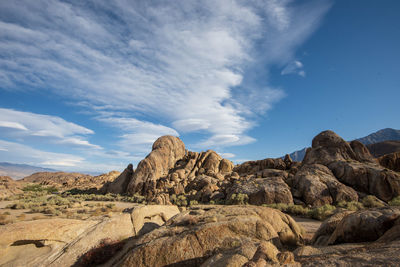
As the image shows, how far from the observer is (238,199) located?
25.9 metres

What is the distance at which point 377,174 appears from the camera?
26094mm

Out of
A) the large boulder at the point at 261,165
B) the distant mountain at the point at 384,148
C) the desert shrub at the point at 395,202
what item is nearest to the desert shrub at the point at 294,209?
the desert shrub at the point at 395,202

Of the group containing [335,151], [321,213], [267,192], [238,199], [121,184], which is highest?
[335,151]

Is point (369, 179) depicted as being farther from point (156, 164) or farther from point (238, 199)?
point (156, 164)

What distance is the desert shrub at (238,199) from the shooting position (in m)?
25.7

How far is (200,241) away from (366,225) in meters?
6.70

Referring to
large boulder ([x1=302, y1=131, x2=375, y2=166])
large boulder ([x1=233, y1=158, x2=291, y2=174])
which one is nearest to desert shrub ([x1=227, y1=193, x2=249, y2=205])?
large boulder ([x1=302, y1=131, x2=375, y2=166])

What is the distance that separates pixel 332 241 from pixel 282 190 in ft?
57.2

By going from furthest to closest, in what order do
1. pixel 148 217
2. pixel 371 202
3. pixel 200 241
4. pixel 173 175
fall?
pixel 173 175, pixel 371 202, pixel 148 217, pixel 200 241

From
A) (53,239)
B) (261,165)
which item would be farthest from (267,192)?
(261,165)

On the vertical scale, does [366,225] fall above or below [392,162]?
below

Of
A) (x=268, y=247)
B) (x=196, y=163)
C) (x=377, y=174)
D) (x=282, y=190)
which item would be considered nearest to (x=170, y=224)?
(x=268, y=247)

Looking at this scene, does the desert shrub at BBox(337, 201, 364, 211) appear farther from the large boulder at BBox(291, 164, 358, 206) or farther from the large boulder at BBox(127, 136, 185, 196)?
the large boulder at BBox(127, 136, 185, 196)

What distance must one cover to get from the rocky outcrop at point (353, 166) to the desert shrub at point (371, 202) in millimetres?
2636
